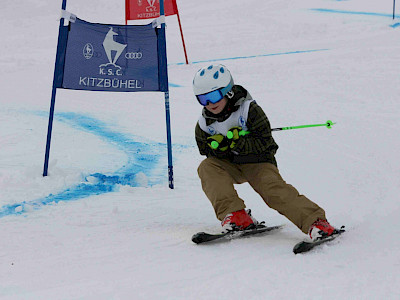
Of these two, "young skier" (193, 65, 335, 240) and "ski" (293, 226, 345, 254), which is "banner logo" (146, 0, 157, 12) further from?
"ski" (293, 226, 345, 254)

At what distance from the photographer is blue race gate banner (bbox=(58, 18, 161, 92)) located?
4.66 meters

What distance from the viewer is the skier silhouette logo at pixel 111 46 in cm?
465

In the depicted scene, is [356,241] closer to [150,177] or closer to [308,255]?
[308,255]

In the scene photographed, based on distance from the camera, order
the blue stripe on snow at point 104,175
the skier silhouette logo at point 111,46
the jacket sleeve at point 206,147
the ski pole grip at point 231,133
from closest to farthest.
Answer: the ski pole grip at point 231,133 → the jacket sleeve at point 206,147 → the blue stripe on snow at point 104,175 → the skier silhouette logo at point 111,46

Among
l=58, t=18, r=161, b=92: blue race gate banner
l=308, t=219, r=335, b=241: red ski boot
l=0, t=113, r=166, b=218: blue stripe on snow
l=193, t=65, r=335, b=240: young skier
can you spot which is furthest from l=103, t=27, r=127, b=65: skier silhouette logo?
l=308, t=219, r=335, b=241: red ski boot

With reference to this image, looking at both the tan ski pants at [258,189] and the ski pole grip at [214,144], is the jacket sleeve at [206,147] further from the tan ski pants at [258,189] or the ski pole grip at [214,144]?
the ski pole grip at [214,144]

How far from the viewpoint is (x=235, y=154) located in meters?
3.64

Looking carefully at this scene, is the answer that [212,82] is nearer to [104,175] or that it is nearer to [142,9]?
[104,175]

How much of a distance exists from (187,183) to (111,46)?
137cm

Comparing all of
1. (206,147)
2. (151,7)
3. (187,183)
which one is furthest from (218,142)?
(151,7)

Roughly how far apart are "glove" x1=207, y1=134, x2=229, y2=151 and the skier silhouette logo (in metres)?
1.50

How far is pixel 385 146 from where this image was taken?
5.86 m

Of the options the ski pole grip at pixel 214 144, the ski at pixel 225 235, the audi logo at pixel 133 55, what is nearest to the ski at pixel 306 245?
the ski at pixel 225 235

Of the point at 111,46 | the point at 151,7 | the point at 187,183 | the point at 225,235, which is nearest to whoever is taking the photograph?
the point at 225,235
